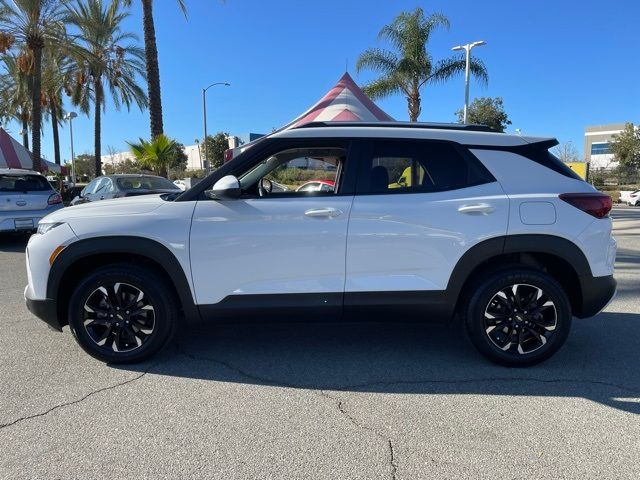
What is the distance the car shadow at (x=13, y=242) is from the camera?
10125 millimetres

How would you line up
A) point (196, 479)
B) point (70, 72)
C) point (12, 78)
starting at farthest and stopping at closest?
point (12, 78) → point (70, 72) → point (196, 479)

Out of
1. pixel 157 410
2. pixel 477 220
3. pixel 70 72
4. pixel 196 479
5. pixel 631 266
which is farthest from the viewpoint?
pixel 70 72

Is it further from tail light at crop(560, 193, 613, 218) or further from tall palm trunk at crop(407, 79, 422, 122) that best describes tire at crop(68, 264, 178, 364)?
tall palm trunk at crop(407, 79, 422, 122)

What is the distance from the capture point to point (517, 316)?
3732 millimetres

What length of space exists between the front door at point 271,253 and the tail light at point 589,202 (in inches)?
65.1

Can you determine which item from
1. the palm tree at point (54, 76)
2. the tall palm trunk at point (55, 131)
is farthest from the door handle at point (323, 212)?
the tall palm trunk at point (55, 131)

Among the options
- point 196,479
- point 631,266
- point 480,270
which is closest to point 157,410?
point 196,479

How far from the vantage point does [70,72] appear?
27641 mm

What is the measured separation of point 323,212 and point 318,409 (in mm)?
1383

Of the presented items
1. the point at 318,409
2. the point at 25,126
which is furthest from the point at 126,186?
the point at 25,126

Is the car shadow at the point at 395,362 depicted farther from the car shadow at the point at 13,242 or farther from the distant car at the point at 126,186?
the car shadow at the point at 13,242

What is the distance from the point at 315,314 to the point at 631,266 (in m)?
6.77

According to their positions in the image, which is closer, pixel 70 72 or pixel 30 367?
pixel 30 367

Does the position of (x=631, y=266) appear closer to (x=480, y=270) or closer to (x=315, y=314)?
(x=480, y=270)
